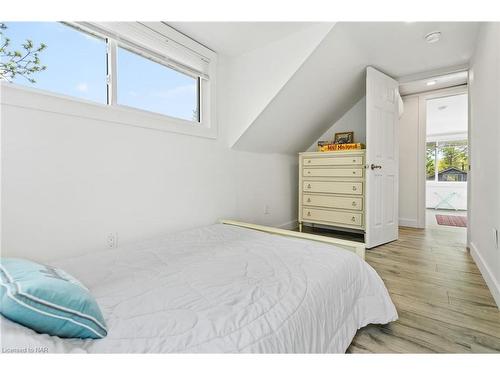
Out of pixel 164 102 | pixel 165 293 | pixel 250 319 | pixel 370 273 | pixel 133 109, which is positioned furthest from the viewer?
pixel 164 102

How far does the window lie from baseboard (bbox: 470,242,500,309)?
4752 millimetres

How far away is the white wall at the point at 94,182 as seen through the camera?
1339mm

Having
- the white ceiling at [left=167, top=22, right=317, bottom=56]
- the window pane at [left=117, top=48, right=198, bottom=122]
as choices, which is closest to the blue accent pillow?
the window pane at [left=117, top=48, right=198, bottom=122]

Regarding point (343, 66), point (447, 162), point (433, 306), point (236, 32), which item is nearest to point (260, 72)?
point (236, 32)

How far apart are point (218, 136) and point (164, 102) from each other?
63cm

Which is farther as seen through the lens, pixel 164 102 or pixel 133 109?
pixel 164 102

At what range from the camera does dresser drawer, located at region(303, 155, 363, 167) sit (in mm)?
2936

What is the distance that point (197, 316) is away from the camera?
78 centimetres

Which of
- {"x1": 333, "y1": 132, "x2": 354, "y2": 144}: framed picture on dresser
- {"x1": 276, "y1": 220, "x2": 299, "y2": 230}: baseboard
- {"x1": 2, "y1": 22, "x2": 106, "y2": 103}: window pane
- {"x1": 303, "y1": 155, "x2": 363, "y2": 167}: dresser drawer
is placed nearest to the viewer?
{"x1": 2, "y1": 22, "x2": 106, "y2": 103}: window pane

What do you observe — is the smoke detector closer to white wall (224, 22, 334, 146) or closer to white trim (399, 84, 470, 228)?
white wall (224, 22, 334, 146)

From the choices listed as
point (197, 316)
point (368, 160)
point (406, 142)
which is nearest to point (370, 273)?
point (197, 316)

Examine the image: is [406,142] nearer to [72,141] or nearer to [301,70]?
[301,70]

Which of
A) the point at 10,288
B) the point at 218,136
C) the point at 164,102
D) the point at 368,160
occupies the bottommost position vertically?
the point at 10,288

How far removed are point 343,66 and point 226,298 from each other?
2667 millimetres
